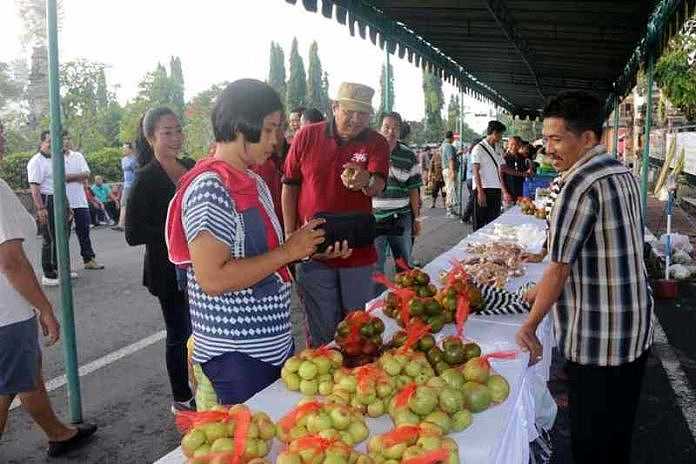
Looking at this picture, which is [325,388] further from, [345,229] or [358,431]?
[345,229]

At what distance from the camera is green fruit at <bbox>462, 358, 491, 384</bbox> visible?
2076mm

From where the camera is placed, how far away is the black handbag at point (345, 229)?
2.16 metres

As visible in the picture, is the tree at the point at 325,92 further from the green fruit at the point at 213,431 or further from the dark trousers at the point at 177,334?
the green fruit at the point at 213,431

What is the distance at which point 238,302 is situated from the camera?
6.70 ft

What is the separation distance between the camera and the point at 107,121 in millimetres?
43188

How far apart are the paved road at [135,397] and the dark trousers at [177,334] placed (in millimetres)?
318

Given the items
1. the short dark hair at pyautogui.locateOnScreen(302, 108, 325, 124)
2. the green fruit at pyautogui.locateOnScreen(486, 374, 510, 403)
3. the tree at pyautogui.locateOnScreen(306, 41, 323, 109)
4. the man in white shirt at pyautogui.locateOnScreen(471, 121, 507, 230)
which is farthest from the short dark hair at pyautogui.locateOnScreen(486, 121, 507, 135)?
the tree at pyautogui.locateOnScreen(306, 41, 323, 109)

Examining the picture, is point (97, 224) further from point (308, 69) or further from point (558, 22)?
point (308, 69)

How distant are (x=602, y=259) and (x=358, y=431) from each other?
124cm

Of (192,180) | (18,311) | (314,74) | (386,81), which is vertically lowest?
(18,311)

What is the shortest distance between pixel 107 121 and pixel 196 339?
45.3 metres

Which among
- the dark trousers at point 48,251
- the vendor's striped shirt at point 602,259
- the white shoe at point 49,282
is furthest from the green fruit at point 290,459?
the dark trousers at point 48,251

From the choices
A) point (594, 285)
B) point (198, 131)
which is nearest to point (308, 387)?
point (594, 285)

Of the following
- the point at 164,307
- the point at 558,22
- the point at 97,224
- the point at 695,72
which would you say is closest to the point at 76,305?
the point at 164,307
